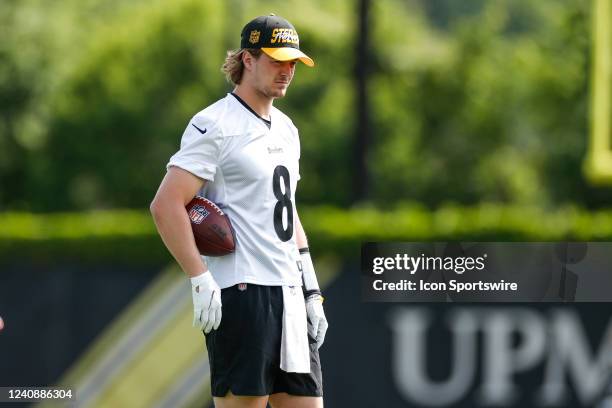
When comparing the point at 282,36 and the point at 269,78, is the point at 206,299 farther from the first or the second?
the point at 282,36

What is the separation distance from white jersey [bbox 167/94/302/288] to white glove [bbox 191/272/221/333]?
12 cm

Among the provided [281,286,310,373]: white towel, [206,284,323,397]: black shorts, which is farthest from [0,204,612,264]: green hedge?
[206,284,323,397]: black shorts

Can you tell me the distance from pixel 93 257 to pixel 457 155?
23541 millimetres

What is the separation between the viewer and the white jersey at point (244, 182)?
505 cm

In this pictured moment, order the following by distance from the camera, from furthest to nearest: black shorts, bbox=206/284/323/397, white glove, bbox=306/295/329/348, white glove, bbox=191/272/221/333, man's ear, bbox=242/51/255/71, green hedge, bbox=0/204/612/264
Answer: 1. green hedge, bbox=0/204/612/264
2. white glove, bbox=306/295/329/348
3. man's ear, bbox=242/51/255/71
4. black shorts, bbox=206/284/323/397
5. white glove, bbox=191/272/221/333

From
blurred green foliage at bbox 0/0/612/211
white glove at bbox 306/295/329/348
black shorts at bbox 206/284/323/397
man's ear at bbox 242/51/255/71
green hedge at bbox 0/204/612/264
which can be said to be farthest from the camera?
blurred green foliage at bbox 0/0/612/211

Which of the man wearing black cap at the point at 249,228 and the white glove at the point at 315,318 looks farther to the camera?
the white glove at the point at 315,318

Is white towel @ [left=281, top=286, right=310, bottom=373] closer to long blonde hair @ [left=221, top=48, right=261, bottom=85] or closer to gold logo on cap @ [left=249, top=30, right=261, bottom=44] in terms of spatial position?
long blonde hair @ [left=221, top=48, right=261, bottom=85]

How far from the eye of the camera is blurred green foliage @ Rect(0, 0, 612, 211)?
3170 centimetres

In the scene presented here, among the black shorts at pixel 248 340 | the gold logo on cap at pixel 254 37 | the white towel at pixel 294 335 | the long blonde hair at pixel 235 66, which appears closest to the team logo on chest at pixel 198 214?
the black shorts at pixel 248 340

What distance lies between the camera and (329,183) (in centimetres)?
3222

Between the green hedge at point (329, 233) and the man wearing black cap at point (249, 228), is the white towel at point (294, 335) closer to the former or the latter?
the man wearing black cap at point (249, 228)

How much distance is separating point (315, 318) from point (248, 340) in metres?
0.46

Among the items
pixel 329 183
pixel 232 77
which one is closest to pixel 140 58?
pixel 329 183
